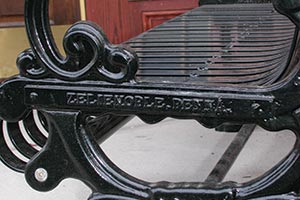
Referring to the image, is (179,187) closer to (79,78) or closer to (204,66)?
(79,78)

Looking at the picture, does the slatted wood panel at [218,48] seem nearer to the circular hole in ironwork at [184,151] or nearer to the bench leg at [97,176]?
the bench leg at [97,176]

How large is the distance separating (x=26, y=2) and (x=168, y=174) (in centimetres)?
130

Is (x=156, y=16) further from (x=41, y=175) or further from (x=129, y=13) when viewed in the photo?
(x=41, y=175)

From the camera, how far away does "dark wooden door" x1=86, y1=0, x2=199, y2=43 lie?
135 inches

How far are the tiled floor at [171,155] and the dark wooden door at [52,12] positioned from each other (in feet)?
2.84

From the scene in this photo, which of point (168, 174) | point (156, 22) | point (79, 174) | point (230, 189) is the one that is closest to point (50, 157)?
point (79, 174)

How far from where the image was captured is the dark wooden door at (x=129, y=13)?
344 centimetres

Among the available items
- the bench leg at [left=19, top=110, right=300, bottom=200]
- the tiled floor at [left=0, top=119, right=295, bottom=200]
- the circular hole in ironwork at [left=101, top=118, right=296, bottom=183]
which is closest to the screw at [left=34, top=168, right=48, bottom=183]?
the bench leg at [left=19, top=110, right=300, bottom=200]

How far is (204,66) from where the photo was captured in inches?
52.9

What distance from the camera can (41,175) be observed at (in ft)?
3.70

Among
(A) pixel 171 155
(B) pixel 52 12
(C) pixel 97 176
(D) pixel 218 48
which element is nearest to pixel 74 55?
(C) pixel 97 176

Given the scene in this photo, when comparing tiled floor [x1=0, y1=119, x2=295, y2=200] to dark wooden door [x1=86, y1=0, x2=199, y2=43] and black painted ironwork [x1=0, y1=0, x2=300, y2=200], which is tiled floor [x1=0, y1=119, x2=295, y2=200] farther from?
black painted ironwork [x1=0, y1=0, x2=300, y2=200]

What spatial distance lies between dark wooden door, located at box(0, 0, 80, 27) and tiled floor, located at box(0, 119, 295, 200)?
34.1 inches

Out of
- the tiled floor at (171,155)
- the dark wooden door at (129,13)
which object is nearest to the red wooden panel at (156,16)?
the dark wooden door at (129,13)
